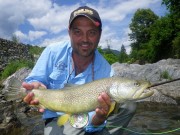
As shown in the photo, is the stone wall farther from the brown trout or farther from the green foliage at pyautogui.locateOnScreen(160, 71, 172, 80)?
the brown trout

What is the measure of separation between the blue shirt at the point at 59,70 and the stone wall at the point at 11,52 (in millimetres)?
21782

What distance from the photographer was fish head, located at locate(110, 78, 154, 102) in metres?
4.14

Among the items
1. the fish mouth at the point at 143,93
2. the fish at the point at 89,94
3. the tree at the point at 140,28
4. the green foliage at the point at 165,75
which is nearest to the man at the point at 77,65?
the fish at the point at 89,94

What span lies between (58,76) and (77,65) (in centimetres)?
39

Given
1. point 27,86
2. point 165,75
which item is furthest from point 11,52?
point 27,86

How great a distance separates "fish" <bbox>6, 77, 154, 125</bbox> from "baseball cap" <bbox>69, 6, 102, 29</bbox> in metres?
1.22

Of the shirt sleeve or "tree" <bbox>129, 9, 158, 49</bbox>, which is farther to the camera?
"tree" <bbox>129, 9, 158, 49</bbox>

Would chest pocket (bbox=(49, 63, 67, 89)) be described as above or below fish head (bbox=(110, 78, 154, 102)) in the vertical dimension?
above

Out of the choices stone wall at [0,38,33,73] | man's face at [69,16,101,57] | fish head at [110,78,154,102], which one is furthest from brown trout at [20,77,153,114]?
→ stone wall at [0,38,33,73]

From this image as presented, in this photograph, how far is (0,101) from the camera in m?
11.6

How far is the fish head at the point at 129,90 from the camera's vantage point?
4.14 meters

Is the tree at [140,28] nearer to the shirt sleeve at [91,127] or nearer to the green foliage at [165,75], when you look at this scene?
the green foliage at [165,75]

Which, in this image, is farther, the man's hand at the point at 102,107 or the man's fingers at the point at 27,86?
the man's fingers at the point at 27,86

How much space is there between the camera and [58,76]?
540 centimetres
